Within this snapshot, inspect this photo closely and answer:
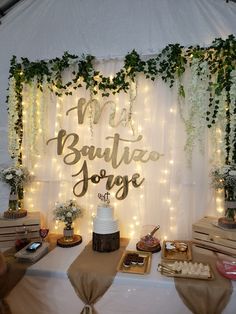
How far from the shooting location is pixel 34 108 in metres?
2.56

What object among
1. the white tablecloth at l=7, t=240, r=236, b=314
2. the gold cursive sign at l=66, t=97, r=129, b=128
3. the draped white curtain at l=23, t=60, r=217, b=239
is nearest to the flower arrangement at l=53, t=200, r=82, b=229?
the draped white curtain at l=23, t=60, r=217, b=239

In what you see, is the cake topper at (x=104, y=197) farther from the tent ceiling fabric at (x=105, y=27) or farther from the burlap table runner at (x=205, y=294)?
the tent ceiling fabric at (x=105, y=27)

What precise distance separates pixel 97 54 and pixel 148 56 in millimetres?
506

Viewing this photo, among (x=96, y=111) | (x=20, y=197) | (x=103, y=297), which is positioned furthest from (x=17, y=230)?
(x=96, y=111)

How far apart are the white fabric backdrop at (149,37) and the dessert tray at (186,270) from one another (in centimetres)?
53

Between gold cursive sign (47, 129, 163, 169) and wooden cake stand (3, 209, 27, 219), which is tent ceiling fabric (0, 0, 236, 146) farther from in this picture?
wooden cake stand (3, 209, 27, 219)

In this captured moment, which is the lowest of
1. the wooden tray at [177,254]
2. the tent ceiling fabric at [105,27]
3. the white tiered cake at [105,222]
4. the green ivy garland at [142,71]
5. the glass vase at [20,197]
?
the wooden tray at [177,254]

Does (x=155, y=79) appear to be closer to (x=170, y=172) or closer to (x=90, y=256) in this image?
(x=170, y=172)

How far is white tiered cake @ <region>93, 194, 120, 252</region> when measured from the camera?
2113 mm

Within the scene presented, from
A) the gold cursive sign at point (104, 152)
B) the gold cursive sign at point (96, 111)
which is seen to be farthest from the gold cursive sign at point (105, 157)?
the gold cursive sign at point (96, 111)

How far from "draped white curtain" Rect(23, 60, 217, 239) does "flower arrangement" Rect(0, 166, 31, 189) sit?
0.44ft

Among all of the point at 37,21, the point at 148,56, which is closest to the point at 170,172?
the point at 148,56

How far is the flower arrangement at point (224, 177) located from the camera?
2.03 meters

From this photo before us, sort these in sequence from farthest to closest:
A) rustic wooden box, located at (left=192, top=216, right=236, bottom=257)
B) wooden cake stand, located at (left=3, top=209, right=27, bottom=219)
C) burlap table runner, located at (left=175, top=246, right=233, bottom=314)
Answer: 1. wooden cake stand, located at (left=3, top=209, right=27, bottom=219)
2. rustic wooden box, located at (left=192, top=216, right=236, bottom=257)
3. burlap table runner, located at (left=175, top=246, right=233, bottom=314)
